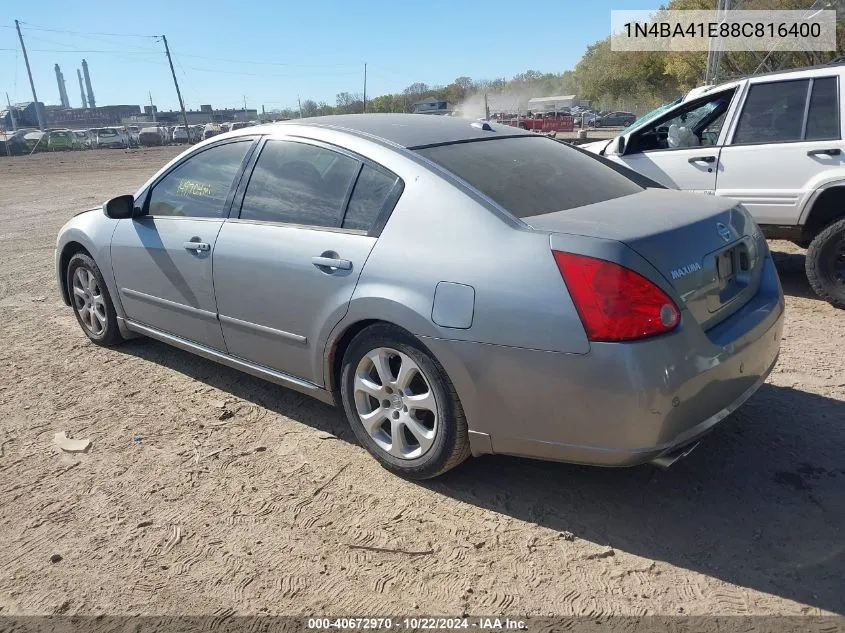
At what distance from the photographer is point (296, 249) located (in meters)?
3.46

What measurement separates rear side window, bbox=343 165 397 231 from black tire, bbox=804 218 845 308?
398 centimetres

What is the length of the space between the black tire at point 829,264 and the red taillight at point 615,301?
3686 mm

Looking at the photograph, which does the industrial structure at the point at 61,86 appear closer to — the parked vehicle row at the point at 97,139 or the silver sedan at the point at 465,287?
the parked vehicle row at the point at 97,139

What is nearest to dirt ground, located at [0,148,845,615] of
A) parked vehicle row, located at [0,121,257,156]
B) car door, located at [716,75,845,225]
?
car door, located at [716,75,845,225]

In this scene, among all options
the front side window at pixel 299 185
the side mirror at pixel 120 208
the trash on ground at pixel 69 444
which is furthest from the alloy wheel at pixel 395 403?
the side mirror at pixel 120 208

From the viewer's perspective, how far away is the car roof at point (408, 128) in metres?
3.50

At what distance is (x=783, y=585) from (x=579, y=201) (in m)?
1.77

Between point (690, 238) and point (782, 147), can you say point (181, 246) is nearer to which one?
point (690, 238)

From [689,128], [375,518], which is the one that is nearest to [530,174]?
[375,518]

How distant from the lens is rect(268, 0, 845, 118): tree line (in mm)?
29906

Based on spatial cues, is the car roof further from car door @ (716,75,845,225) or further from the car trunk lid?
car door @ (716,75,845,225)

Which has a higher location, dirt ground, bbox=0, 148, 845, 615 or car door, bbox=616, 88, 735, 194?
car door, bbox=616, 88, 735, 194

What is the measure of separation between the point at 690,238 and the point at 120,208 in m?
3.50

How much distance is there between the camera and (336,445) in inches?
144
